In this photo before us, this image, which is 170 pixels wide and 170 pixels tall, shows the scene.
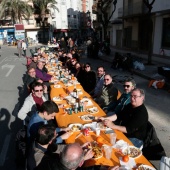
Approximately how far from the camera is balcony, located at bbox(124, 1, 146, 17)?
68.2 feet

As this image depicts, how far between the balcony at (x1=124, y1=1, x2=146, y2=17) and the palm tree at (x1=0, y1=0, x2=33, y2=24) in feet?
79.8

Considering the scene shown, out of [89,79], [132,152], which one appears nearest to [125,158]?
[132,152]

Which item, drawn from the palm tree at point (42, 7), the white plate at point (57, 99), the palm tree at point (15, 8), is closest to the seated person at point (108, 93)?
the white plate at point (57, 99)

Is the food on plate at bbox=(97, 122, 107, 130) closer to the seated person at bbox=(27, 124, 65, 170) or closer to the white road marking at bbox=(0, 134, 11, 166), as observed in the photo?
the seated person at bbox=(27, 124, 65, 170)

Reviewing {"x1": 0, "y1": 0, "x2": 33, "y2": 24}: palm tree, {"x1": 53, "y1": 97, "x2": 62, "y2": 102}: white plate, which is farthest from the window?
{"x1": 0, "y1": 0, "x2": 33, "y2": 24}: palm tree

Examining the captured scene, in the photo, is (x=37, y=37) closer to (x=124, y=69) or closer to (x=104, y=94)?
(x=124, y=69)

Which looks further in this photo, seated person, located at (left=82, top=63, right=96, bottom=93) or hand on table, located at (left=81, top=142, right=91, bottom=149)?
seated person, located at (left=82, top=63, right=96, bottom=93)

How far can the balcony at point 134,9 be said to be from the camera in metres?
20.8

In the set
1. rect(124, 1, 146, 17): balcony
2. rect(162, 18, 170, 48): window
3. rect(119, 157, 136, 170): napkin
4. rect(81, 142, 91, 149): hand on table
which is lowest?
rect(119, 157, 136, 170): napkin

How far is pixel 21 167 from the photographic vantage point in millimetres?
4199

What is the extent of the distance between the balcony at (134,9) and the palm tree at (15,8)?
24308 mm

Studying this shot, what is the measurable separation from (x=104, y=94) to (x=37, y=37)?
4695 centimetres

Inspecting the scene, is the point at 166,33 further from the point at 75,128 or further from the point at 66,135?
the point at 66,135

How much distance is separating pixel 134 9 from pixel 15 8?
2707 centimetres
